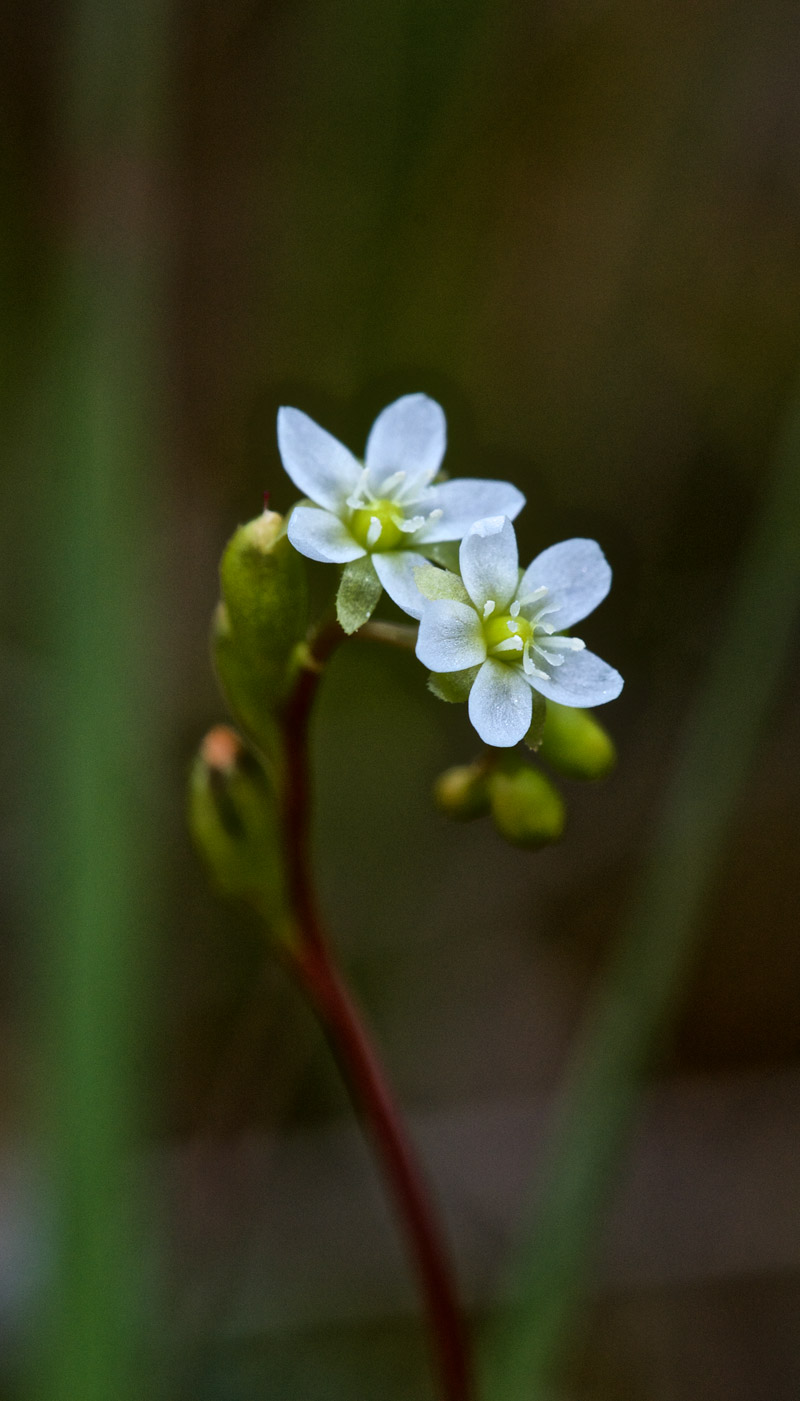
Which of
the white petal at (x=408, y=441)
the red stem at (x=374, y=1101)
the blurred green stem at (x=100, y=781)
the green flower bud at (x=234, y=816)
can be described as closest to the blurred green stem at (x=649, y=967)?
the red stem at (x=374, y=1101)

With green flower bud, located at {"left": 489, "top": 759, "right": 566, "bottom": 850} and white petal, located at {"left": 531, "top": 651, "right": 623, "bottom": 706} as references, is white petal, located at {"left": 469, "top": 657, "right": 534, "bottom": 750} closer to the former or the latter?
white petal, located at {"left": 531, "top": 651, "right": 623, "bottom": 706}

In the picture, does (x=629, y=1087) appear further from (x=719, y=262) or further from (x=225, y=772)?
(x=719, y=262)

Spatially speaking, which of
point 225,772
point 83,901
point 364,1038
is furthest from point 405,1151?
point 83,901

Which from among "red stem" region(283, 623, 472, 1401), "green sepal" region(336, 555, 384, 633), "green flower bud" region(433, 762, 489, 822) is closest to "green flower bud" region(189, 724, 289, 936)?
"red stem" region(283, 623, 472, 1401)

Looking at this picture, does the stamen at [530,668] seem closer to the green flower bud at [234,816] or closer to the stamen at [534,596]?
the stamen at [534,596]

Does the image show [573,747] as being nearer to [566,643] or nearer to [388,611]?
[566,643]
